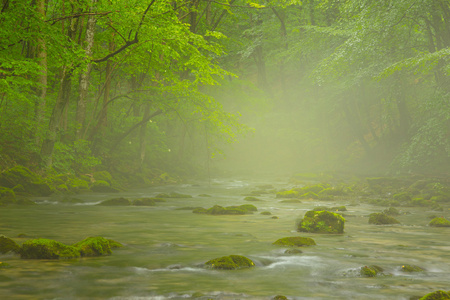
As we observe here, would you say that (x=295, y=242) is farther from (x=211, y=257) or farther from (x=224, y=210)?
(x=224, y=210)

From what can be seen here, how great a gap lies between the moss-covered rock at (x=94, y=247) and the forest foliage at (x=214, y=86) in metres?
5.32

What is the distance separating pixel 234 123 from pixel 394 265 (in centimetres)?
1295

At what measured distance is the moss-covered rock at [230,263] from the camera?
632cm

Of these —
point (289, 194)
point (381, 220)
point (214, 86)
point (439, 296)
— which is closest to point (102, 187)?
point (289, 194)

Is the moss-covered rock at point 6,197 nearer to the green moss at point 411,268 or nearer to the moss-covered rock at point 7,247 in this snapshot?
the moss-covered rock at point 7,247

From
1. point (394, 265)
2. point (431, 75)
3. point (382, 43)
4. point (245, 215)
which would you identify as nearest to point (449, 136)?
point (382, 43)

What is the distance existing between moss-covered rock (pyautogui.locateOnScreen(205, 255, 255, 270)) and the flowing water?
0.15 metres

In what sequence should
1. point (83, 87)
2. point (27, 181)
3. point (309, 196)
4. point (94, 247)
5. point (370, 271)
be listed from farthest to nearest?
point (309, 196) < point (83, 87) < point (27, 181) < point (94, 247) < point (370, 271)

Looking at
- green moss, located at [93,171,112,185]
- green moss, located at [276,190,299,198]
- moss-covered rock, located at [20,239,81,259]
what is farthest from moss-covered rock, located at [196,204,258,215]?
green moss, located at [93,171,112,185]

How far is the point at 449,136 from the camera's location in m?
21.7

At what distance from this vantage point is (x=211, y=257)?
23.4 ft

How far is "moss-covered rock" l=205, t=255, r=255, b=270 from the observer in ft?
20.7

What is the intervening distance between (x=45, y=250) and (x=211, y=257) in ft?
8.79

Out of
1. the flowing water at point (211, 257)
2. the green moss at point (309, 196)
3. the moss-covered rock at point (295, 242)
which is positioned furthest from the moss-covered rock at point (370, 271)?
the green moss at point (309, 196)
